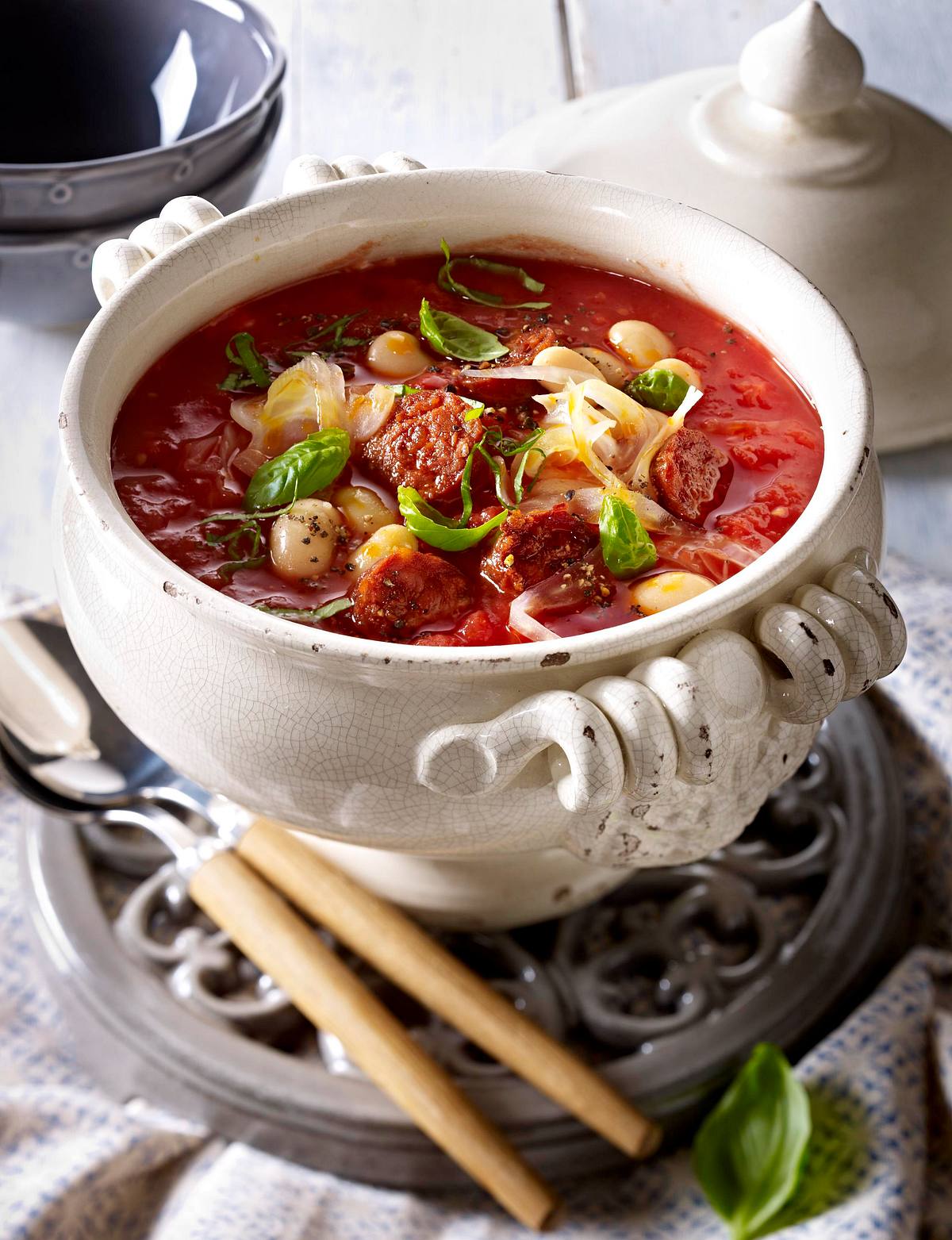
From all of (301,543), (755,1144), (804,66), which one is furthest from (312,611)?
(804,66)

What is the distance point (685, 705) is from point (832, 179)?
4.90ft

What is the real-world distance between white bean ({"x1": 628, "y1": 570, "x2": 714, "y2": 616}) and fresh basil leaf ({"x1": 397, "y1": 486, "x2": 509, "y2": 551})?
17 cm

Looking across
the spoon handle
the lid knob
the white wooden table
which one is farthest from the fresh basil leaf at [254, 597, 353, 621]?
the white wooden table

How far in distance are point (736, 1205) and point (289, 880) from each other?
2.09ft

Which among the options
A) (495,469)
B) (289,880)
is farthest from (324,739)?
(289,880)

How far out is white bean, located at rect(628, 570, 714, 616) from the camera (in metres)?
1.32

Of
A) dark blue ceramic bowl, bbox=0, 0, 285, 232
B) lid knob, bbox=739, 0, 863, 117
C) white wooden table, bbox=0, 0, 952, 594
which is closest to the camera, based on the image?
lid knob, bbox=739, 0, 863, 117

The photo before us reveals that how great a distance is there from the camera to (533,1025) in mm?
1600

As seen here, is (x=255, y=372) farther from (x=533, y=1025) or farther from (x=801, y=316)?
(x=533, y=1025)

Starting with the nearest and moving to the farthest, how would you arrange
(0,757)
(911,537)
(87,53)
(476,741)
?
1. (476,741)
2. (0,757)
3. (911,537)
4. (87,53)

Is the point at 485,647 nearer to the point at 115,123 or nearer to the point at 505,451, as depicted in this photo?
the point at 505,451

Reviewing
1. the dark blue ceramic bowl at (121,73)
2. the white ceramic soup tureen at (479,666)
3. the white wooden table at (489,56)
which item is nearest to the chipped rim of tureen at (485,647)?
the white ceramic soup tureen at (479,666)

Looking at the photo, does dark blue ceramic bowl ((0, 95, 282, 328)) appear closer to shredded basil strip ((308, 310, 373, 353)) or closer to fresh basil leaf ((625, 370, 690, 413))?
shredded basil strip ((308, 310, 373, 353))

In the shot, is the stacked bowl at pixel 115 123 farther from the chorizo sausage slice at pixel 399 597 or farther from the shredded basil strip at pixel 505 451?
the chorizo sausage slice at pixel 399 597
